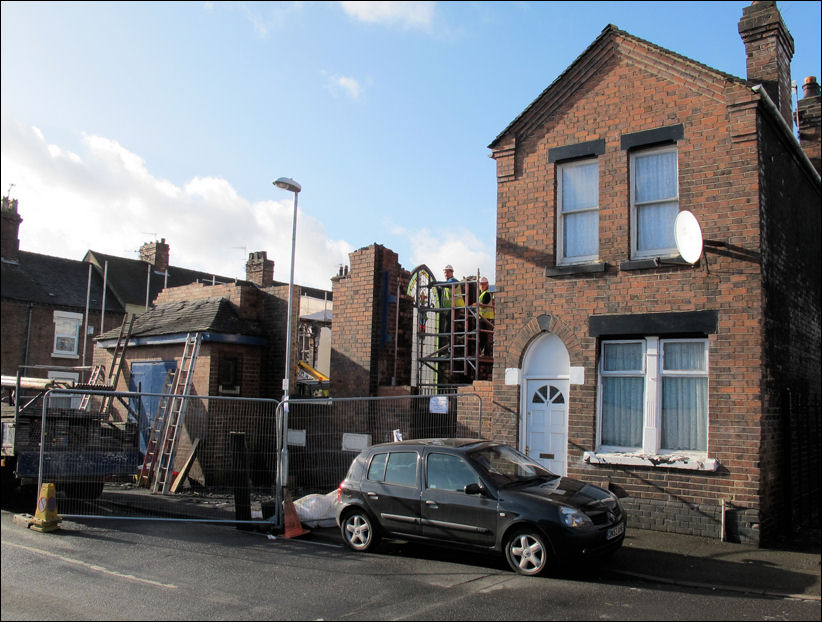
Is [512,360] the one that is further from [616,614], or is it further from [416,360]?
[616,614]

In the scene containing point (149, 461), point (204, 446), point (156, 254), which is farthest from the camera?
point (156, 254)

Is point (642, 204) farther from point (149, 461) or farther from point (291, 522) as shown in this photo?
point (149, 461)

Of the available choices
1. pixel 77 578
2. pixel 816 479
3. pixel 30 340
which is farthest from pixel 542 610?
pixel 30 340

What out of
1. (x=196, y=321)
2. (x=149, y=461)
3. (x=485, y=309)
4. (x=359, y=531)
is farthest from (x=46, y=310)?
(x=359, y=531)

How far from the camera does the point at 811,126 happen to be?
16.4m

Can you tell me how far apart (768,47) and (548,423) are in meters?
7.49

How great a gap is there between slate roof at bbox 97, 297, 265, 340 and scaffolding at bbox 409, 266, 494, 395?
3.99 meters

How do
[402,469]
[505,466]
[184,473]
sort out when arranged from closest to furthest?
[505,466], [402,469], [184,473]

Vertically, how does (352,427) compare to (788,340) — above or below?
below

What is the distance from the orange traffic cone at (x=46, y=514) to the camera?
373 inches

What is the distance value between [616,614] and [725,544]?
3.97 metres

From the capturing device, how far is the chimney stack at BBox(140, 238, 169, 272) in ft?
126

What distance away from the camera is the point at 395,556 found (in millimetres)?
8703

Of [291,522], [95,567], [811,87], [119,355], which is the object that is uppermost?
[811,87]
